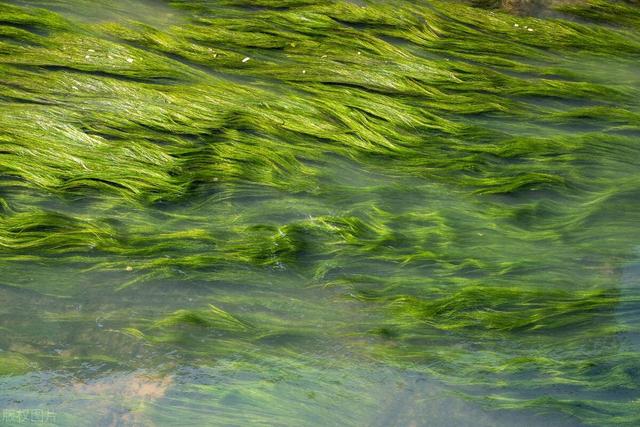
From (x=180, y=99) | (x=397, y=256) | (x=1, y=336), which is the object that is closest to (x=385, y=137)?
(x=397, y=256)

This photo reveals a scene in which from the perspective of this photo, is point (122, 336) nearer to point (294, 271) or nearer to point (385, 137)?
point (294, 271)

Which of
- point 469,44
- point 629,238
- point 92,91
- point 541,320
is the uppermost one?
point 469,44

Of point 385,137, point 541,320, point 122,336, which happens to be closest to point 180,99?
point 385,137

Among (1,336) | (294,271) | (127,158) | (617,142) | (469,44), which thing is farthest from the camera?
(469,44)

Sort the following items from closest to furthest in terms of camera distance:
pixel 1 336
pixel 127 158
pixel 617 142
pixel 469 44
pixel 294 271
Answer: pixel 1 336 < pixel 294 271 < pixel 127 158 < pixel 617 142 < pixel 469 44

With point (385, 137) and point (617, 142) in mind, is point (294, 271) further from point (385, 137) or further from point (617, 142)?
point (617, 142)

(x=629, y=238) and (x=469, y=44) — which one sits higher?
(x=469, y=44)

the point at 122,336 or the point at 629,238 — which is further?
the point at 629,238
